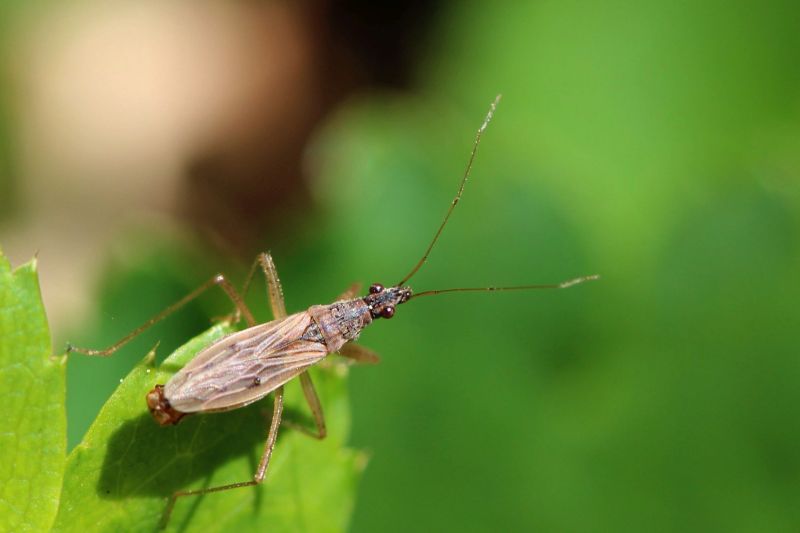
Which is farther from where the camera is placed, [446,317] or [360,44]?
[360,44]

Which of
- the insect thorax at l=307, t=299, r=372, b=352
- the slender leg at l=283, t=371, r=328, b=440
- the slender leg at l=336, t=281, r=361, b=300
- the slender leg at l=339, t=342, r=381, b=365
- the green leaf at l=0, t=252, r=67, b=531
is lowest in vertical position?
the slender leg at l=339, t=342, r=381, b=365

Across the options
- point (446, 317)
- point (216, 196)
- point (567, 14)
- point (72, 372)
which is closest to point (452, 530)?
point (446, 317)

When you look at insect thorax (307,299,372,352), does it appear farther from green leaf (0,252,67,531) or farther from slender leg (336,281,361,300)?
green leaf (0,252,67,531)

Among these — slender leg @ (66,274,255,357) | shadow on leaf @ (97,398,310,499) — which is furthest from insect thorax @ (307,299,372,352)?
shadow on leaf @ (97,398,310,499)

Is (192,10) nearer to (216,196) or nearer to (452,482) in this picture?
(216,196)

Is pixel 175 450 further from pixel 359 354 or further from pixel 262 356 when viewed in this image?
pixel 359 354

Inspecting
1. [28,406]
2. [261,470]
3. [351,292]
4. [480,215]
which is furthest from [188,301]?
[28,406]
